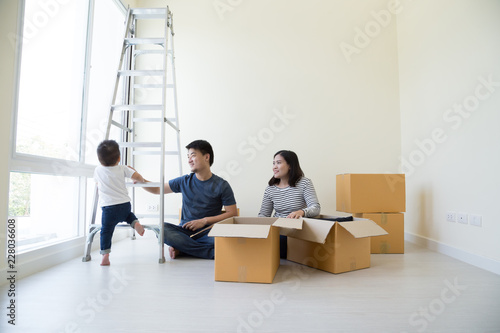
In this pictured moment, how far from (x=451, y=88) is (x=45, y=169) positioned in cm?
291

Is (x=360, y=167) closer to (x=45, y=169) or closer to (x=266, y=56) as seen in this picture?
(x=266, y=56)

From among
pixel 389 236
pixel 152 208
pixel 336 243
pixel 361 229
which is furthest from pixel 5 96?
pixel 389 236

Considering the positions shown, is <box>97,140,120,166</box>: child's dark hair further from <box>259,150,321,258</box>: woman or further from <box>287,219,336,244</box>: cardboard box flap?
<box>287,219,336,244</box>: cardboard box flap

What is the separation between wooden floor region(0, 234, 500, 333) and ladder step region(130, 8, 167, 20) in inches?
70.6

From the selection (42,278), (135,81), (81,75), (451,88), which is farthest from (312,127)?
(42,278)

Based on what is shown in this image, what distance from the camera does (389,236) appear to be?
2344mm

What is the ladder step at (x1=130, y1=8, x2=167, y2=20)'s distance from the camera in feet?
7.27

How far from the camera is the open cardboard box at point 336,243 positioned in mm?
1726

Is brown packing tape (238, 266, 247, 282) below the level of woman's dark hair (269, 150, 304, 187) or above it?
below

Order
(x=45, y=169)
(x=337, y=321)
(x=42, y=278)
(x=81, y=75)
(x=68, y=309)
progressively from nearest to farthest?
(x=337, y=321), (x=68, y=309), (x=42, y=278), (x=45, y=169), (x=81, y=75)

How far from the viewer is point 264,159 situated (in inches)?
120

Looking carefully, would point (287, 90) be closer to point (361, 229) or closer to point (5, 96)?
point (361, 229)

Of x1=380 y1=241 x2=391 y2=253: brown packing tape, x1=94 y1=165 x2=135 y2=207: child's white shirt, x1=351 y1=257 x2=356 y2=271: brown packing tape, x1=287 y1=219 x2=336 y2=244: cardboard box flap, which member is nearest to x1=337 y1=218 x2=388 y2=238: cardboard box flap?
x1=287 y1=219 x2=336 y2=244: cardboard box flap

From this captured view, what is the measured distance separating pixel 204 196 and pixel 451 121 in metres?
1.94
